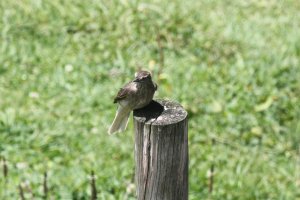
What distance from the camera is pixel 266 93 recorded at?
615 cm

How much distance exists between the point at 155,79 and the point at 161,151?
3.79m

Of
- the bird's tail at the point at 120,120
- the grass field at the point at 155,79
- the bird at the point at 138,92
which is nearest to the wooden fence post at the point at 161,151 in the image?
the bird at the point at 138,92

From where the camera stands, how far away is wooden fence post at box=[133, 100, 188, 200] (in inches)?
101

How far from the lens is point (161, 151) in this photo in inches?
102

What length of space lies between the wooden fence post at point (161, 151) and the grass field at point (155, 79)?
1718 mm

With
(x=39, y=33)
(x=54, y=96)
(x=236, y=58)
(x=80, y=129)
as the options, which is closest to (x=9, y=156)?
(x=80, y=129)

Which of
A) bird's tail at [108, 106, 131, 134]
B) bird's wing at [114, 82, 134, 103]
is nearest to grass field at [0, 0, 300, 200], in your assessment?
bird's tail at [108, 106, 131, 134]

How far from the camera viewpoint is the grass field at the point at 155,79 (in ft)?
16.0

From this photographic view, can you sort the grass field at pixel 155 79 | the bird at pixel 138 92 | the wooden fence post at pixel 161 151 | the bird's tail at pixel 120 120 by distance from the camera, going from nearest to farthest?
the wooden fence post at pixel 161 151 → the bird at pixel 138 92 → the bird's tail at pixel 120 120 → the grass field at pixel 155 79

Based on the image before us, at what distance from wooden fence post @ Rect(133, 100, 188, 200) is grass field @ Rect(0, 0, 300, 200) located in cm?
172

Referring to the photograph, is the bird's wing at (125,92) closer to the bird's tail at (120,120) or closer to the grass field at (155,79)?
the bird's tail at (120,120)

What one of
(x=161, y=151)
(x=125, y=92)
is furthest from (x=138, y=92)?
(x=161, y=151)

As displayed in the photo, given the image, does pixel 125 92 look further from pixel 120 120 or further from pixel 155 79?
pixel 155 79

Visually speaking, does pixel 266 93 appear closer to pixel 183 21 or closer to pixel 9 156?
pixel 183 21
